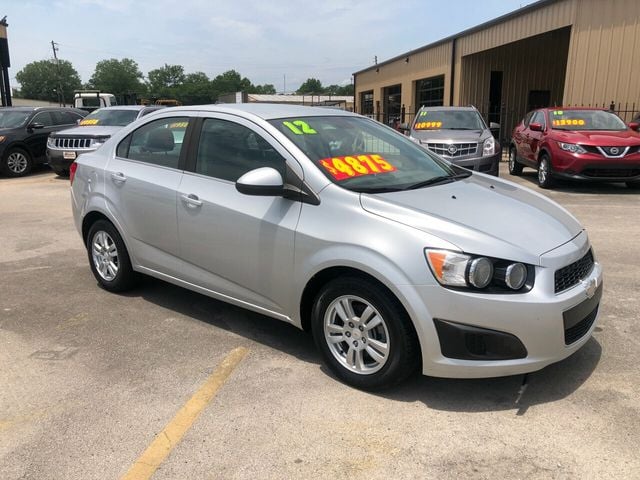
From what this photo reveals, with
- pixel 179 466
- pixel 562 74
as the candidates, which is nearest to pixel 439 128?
pixel 179 466

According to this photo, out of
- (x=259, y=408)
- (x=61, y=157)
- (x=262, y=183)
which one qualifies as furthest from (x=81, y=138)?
(x=259, y=408)

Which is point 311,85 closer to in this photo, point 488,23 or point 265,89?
point 265,89

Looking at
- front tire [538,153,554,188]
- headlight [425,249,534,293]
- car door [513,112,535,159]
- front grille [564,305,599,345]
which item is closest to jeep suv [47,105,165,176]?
car door [513,112,535,159]

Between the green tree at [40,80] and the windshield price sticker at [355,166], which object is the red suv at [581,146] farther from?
the green tree at [40,80]

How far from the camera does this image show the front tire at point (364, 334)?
2.96 m

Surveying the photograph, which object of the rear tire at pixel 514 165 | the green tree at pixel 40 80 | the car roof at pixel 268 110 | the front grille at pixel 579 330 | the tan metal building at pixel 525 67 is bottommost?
the rear tire at pixel 514 165

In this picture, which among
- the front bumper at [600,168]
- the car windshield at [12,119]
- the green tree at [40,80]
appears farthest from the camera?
the green tree at [40,80]

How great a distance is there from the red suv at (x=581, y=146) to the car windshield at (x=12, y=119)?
12423 mm

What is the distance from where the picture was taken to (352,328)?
3.16m

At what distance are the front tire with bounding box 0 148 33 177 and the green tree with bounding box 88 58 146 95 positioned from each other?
12519 cm

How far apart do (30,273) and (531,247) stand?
4.95 metres

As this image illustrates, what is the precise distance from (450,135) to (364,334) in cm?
848

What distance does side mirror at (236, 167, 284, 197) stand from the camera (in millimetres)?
3268

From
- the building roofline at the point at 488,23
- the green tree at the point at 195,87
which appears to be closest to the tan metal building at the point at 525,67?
the building roofline at the point at 488,23
